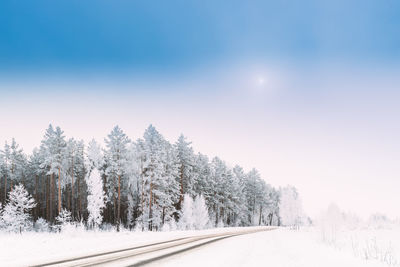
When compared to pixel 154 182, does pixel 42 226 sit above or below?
below

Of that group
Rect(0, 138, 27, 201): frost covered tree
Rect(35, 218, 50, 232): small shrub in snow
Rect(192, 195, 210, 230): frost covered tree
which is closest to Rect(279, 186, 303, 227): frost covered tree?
Rect(192, 195, 210, 230): frost covered tree

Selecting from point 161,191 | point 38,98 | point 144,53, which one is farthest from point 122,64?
point 161,191

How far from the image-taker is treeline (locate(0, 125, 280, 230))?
1496 inches

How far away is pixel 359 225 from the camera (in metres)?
42.0

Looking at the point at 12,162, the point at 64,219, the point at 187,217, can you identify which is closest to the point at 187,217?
the point at 187,217

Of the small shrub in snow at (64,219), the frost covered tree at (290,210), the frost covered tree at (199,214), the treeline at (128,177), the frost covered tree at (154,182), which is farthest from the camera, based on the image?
the frost covered tree at (290,210)

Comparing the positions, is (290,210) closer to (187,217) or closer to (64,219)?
(187,217)

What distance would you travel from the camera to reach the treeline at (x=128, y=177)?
125 ft

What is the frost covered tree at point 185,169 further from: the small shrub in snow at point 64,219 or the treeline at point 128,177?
the small shrub in snow at point 64,219

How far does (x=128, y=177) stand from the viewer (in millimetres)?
43812

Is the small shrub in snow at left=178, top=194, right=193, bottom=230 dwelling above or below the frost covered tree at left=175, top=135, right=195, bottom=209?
below

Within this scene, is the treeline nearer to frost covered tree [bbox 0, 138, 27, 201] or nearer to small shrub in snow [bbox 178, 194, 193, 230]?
frost covered tree [bbox 0, 138, 27, 201]

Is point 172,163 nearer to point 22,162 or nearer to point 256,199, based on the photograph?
point 22,162

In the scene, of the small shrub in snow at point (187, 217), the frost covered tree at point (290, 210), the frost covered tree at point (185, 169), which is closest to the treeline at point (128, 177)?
the frost covered tree at point (185, 169)
